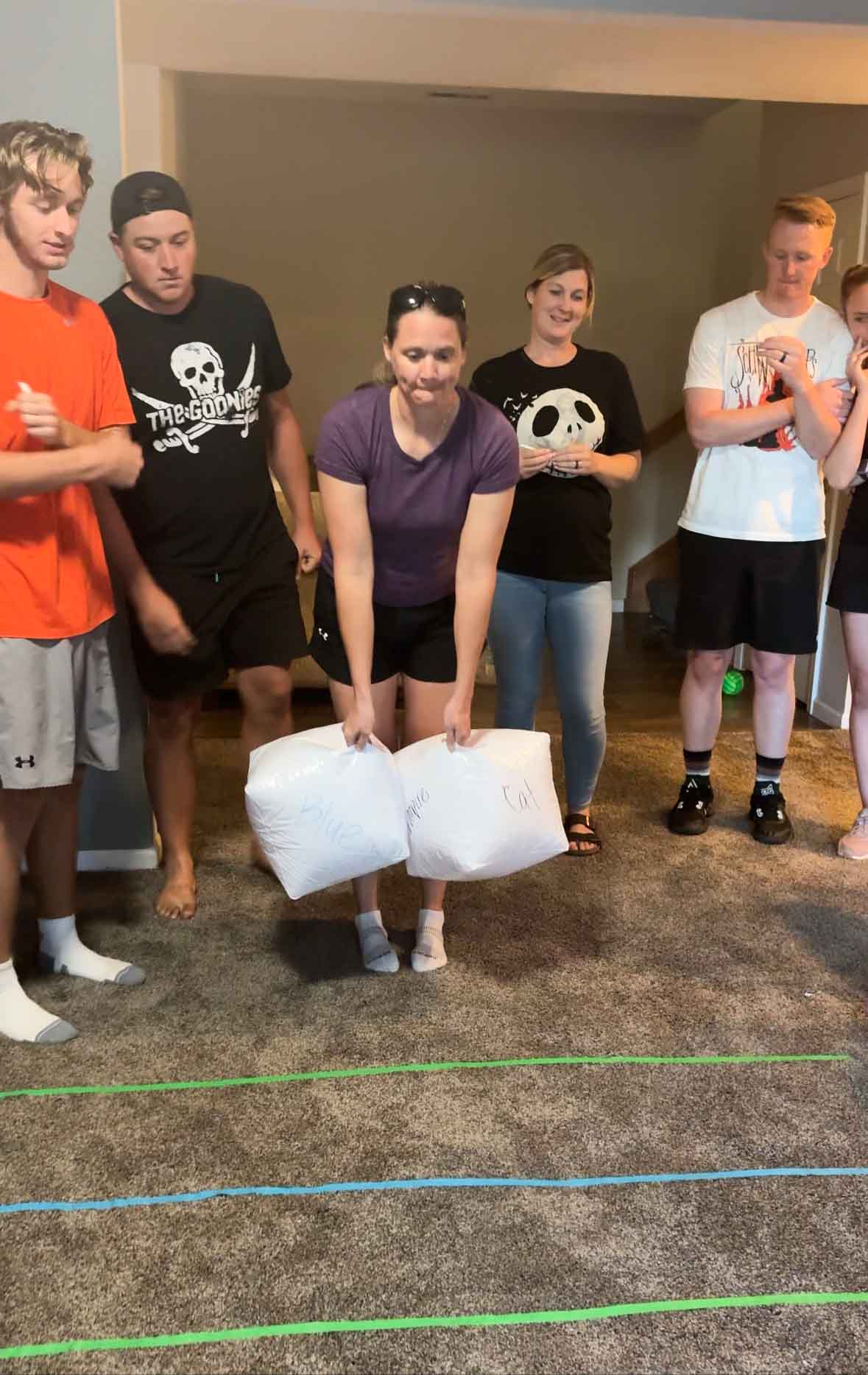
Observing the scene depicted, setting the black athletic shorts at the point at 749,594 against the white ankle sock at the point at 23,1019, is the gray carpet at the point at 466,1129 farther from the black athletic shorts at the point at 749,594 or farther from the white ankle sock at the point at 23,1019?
the black athletic shorts at the point at 749,594

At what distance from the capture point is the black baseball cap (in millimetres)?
1930

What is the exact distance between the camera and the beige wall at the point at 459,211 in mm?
5266

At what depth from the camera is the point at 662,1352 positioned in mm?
1258

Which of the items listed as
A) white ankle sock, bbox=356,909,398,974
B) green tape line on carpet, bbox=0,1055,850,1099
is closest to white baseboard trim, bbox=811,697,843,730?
green tape line on carpet, bbox=0,1055,850,1099

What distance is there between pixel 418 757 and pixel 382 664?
0.68 ft

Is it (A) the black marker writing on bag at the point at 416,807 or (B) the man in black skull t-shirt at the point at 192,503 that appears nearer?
(A) the black marker writing on bag at the point at 416,807

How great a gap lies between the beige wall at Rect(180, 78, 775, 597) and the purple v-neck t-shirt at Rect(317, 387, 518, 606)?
3.82 metres

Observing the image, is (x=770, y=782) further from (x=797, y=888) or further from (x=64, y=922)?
(x=64, y=922)

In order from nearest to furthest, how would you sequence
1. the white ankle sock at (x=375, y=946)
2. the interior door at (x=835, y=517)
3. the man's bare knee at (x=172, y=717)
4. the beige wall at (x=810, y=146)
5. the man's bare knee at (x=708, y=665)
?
the white ankle sock at (x=375, y=946) < the man's bare knee at (x=172, y=717) < the man's bare knee at (x=708, y=665) < the interior door at (x=835, y=517) < the beige wall at (x=810, y=146)

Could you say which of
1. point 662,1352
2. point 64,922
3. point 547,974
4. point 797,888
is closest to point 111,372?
point 64,922

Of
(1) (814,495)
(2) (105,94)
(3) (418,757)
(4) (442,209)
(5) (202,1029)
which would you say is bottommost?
(5) (202,1029)

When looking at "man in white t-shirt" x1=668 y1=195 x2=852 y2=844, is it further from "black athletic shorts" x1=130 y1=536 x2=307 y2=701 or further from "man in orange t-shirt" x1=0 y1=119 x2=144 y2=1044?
"man in orange t-shirt" x1=0 y1=119 x2=144 y2=1044

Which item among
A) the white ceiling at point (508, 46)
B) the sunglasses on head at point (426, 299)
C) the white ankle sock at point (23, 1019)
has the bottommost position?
the white ankle sock at point (23, 1019)

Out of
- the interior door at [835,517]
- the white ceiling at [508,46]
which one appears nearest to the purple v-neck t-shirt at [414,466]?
the white ceiling at [508,46]
